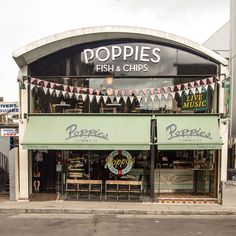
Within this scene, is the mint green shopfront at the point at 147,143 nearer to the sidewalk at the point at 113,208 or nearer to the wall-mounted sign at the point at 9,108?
the wall-mounted sign at the point at 9,108

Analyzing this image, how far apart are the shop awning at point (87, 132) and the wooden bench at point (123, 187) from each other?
158cm

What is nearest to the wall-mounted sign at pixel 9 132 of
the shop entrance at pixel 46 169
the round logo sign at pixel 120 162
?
the shop entrance at pixel 46 169

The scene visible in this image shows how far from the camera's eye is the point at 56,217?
1088 cm

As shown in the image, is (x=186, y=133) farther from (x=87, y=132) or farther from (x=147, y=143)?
(x=87, y=132)

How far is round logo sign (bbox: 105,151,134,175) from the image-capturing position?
1360cm

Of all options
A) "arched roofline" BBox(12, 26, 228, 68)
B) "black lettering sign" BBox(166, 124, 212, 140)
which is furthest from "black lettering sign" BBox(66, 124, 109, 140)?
"arched roofline" BBox(12, 26, 228, 68)

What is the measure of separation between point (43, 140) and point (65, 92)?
2084 mm

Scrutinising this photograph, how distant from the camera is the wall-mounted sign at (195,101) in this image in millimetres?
13281

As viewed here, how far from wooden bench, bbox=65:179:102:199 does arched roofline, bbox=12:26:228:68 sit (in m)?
4.86

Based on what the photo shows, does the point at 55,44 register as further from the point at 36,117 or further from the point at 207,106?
the point at 207,106

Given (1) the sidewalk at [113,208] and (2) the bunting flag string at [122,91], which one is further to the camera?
(2) the bunting flag string at [122,91]

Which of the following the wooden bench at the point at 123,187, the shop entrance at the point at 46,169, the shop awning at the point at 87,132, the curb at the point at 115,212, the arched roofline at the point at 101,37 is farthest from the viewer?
the shop entrance at the point at 46,169

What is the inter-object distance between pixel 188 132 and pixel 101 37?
476 centimetres

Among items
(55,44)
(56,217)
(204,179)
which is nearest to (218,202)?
(204,179)
